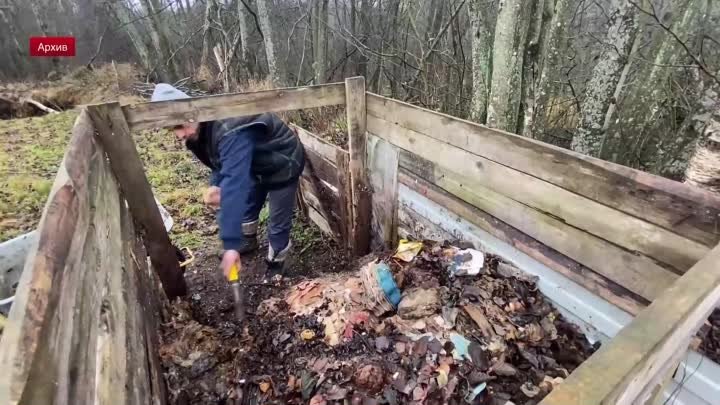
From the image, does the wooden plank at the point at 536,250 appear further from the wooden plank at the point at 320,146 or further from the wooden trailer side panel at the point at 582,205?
the wooden plank at the point at 320,146

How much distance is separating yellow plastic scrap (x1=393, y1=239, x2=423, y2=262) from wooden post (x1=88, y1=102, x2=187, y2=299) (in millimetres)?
1688

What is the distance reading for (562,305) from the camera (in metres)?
2.21

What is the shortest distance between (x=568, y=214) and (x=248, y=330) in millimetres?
2134

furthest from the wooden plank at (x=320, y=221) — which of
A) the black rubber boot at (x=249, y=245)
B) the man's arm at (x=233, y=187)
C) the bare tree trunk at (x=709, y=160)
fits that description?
the bare tree trunk at (x=709, y=160)

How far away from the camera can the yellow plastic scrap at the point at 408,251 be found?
286 cm

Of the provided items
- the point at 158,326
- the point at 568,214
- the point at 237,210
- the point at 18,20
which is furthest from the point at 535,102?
the point at 18,20

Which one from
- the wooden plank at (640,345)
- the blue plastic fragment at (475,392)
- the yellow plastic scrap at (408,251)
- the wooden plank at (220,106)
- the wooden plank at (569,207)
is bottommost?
the blue plastic fragment at (475,392)

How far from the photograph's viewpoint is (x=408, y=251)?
9.55ft

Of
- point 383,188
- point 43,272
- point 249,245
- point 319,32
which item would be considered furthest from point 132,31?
point 43,272

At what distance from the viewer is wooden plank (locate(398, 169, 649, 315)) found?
1.89 metres

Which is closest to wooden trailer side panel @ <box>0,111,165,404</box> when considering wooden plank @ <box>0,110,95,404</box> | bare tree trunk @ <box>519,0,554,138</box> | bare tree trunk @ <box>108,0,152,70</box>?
wooden plank @ <box>0,110,95,404</box>

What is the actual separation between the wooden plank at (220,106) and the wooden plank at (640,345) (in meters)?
2.55

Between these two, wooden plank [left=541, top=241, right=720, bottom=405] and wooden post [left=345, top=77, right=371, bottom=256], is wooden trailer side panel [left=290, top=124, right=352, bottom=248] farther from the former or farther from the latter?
wooden plank [left=541, top=241, right=720, bottom=405]

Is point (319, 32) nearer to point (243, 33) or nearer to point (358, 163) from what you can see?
point (243, 33)
